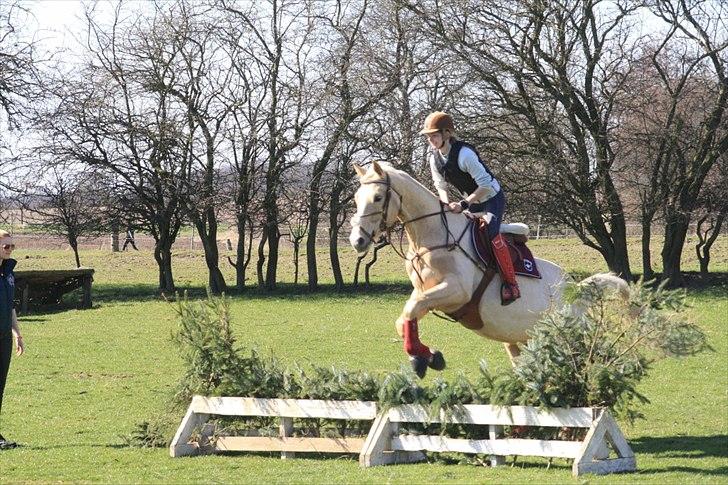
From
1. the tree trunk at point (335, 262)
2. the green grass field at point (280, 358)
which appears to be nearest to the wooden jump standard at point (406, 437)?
the green grass field at point (280, 358)

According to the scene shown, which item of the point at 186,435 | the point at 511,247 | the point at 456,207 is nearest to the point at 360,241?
the point at 456,207

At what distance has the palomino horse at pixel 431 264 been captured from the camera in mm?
9656

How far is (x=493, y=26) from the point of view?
101 feet

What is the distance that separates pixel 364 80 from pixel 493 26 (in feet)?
19.8

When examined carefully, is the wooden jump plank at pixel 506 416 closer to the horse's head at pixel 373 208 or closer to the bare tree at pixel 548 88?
the horse's head at pixel 373 208

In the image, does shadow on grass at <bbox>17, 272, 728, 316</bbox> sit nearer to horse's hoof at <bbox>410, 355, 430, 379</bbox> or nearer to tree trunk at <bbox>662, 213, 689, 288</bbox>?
tree trunk at <bbox>662, 213, 689, 288</bbox>

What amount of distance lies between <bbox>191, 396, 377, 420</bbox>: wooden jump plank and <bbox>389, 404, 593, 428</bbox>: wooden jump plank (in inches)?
15.3

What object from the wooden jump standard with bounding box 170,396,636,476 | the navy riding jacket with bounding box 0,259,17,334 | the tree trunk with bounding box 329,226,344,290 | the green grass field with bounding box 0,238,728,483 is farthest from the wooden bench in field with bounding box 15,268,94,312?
the wooden jump standard with bounding box 170,396,636,476

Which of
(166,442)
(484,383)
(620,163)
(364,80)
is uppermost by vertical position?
(364,80)

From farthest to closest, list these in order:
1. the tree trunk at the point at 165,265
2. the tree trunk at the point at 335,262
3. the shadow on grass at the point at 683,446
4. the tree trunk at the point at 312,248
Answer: the tree trunk at the point at 312,248, the tree trunk at the point at 165,265, the tree trunk at the point at 335,262, the shadow on grass at the point at 683,446

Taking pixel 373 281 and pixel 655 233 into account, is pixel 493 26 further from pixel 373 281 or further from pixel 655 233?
pixel 655 233

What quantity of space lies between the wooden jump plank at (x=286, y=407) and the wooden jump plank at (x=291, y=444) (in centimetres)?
23

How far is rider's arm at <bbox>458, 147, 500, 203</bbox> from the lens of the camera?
1048 cm

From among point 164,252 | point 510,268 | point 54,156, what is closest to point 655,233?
point 164,252
